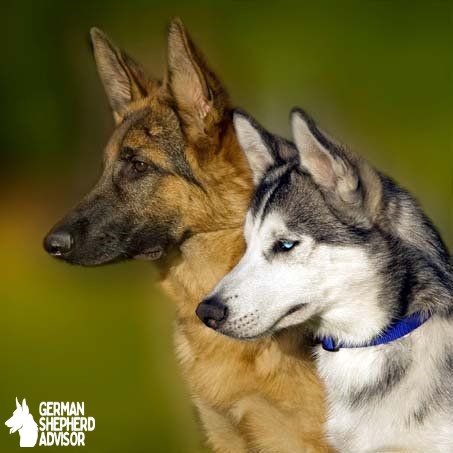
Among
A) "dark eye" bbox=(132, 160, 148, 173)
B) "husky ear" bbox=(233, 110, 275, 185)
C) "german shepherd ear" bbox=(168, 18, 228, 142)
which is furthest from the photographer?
"dark eye" bbox=(132, 160, 148, 173)

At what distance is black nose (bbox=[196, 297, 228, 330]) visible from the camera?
3.36 metres

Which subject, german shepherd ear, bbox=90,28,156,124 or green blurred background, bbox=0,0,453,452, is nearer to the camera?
german shepherd ear, bbox=90,28,156,124

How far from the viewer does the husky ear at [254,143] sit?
3906mm

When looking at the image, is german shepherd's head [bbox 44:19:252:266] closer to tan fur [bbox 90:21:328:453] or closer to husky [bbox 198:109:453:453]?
tan fur [bbox 90:21:328:453]

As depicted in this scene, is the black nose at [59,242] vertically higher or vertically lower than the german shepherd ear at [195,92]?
lower

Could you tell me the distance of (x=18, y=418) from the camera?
17.5 ft

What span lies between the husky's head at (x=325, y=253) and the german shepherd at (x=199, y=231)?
1.99 feet

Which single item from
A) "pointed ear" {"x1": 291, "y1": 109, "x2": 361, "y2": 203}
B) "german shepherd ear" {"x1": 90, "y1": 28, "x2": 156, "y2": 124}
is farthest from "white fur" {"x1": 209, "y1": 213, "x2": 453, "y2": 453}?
"german shepherd ear" {"x1": 90, "y1": 28, "x2": 156, "y2": 124}

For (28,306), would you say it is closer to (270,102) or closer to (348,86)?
(270,102)

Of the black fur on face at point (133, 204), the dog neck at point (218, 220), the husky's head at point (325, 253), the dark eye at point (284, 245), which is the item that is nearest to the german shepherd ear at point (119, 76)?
the black fur on face at point (133, 204)

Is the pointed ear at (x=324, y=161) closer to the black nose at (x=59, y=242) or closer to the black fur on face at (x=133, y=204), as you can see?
the black fur on face at (x=133, y=204)

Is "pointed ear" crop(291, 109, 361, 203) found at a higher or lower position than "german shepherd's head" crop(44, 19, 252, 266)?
higher

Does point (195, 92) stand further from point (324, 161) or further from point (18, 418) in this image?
point (18, 418)

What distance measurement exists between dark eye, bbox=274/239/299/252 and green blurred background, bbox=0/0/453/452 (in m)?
1.91
